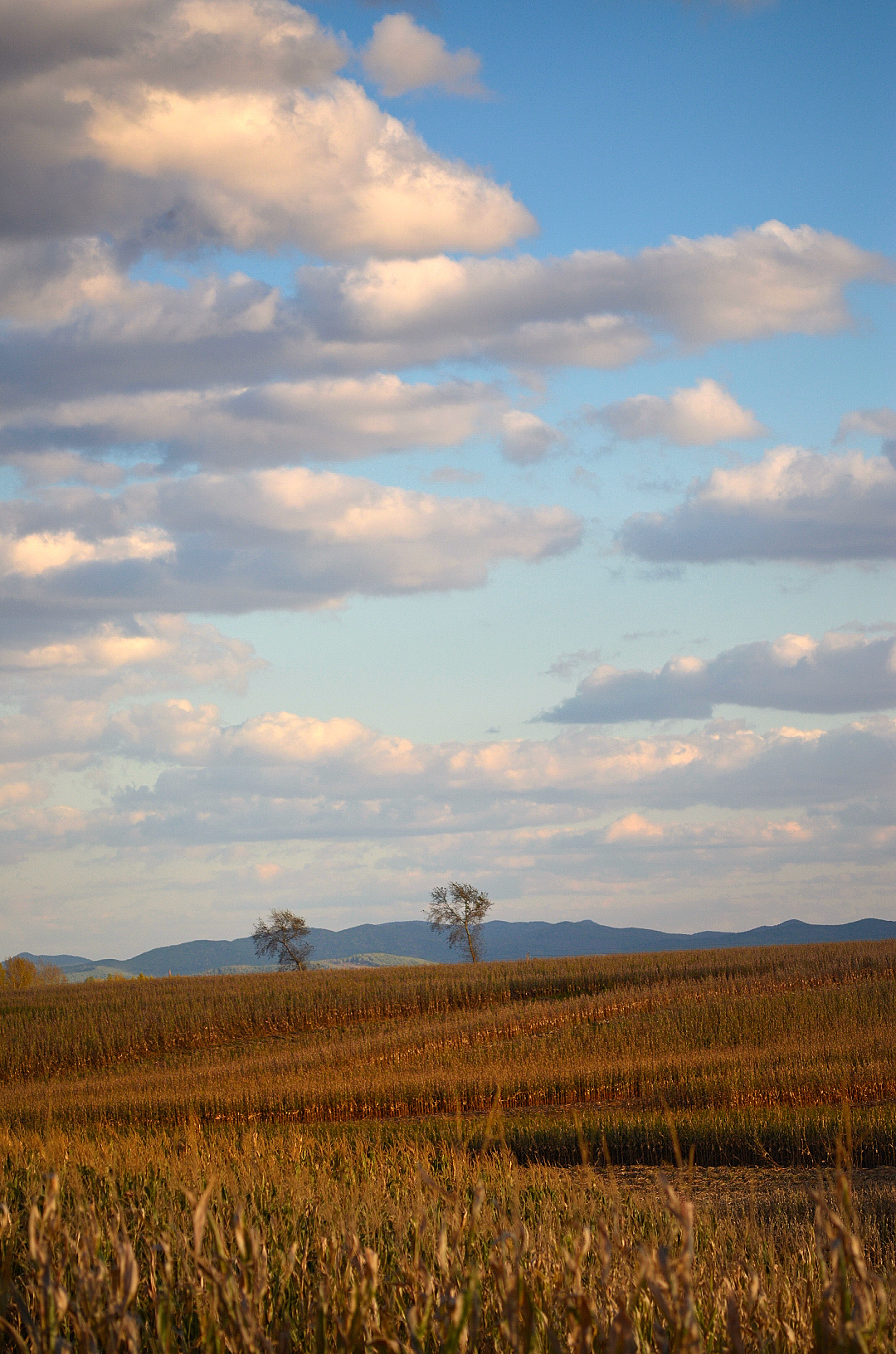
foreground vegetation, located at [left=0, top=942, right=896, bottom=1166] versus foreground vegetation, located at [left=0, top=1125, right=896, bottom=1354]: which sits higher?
foreground vegetation, located at [left=0, top=1125, right=896, bottom=1354]

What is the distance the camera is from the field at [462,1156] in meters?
3.77

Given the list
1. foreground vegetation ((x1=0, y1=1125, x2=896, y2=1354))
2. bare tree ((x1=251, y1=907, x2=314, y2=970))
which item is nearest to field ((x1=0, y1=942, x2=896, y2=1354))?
foreground vegetation ((x1=0, y1=1125, x2=896, y2=1354))

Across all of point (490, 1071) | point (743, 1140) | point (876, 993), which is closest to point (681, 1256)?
point (743, 1140)

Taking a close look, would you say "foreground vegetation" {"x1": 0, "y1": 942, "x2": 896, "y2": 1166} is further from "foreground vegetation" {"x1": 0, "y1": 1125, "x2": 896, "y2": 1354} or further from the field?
"foreground vegetation" {"x1": 0, "y1": 1125, "x2": 896, "y2": 1354}

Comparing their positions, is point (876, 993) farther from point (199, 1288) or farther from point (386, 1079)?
point (199, 1288)

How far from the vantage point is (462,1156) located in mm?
8406

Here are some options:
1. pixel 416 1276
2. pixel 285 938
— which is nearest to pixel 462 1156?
pixel 416 1276

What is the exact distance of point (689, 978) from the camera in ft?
126

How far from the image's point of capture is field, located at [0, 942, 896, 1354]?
3770 mm

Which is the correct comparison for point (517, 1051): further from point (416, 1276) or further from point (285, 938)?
point (285, 938)

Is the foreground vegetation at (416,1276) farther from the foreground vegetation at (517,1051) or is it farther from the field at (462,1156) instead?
the foreground vegetation at (517,1051)

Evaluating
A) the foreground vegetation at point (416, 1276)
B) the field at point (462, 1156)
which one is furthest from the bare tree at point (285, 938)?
the foreground vegetation at point (416, 1276)

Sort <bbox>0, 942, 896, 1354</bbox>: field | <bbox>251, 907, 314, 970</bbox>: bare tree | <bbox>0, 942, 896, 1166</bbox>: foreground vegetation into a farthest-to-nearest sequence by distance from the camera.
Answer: <bbox>251, 907, 314, 970</bbox>: bare tree
<bbox>0, 942, 896, 1166</bbox>: foreground vegetation
<bbox>0, 942, 896, 1354</bbox>: field

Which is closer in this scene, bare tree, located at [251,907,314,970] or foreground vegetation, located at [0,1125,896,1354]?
foreground vegetation, located at [0,1125,896,1354]
